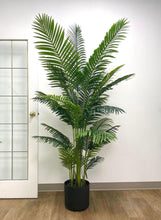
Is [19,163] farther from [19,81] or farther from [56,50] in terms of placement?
[56,50]

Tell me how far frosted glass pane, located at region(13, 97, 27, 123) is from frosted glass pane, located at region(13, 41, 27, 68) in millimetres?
387

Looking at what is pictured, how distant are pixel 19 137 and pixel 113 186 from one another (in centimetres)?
125

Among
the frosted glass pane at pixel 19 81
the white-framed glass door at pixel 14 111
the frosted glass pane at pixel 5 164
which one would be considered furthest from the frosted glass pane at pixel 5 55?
the frosted glass pane at pixel 5 164

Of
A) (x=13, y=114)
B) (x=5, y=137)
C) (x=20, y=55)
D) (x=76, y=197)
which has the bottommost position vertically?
(x=76, y=197)

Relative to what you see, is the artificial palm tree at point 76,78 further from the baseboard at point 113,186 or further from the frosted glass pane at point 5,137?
the frosted glass pane at point 5,137

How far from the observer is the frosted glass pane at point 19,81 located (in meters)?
2.04

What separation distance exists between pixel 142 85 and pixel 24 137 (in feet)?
5.00

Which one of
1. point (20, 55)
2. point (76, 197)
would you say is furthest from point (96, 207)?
point (20, 55)

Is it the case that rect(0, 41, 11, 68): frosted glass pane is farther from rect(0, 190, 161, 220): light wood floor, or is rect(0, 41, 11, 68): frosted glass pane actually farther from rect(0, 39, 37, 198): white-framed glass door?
rect(0, 190, 161, 220): light wood floor

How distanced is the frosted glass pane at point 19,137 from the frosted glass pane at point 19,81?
40 cm

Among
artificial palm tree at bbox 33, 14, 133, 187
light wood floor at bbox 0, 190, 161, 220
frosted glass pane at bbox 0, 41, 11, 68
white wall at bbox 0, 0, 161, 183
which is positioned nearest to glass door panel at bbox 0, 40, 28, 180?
frosted glass pane at bbox 0, 41, 11, 68

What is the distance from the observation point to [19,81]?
80.4 inches

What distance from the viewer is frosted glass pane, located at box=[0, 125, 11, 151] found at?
2053mm

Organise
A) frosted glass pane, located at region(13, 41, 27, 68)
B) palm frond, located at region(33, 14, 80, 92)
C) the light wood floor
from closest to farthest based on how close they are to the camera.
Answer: palm frond, located at region(33, 14, 80, 92), the light wood floor, frosted glass pane, located at region(13, 41, 27, 68)
